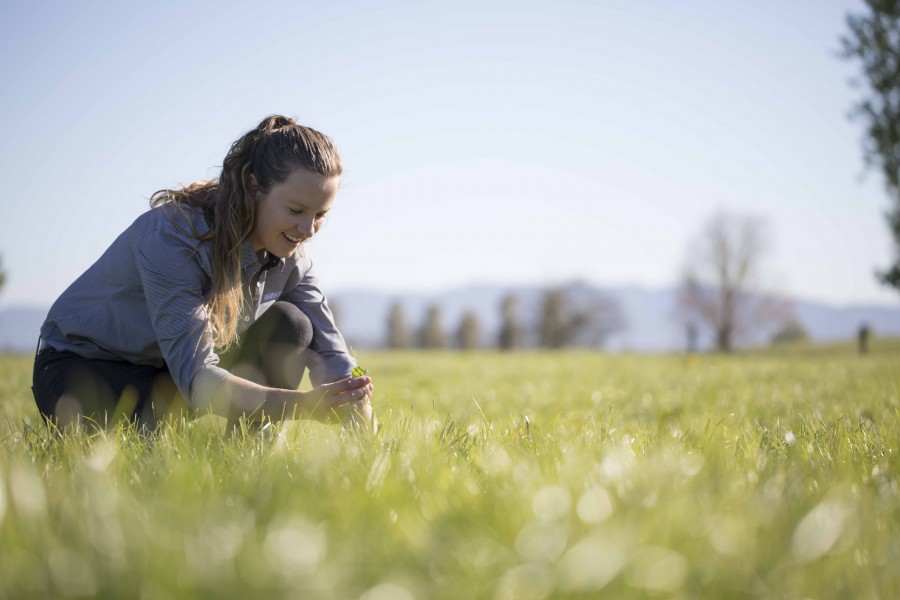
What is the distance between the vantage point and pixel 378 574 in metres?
1.39

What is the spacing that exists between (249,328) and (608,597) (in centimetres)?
288

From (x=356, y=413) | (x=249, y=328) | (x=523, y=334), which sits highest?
(x=249, y=328)

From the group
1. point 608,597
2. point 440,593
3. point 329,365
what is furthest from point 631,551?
point 329,365

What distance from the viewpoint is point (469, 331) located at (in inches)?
4136

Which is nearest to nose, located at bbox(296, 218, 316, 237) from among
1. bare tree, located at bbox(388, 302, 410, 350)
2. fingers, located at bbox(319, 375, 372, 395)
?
fingers, located at bbox(319, 375, 372, 395)

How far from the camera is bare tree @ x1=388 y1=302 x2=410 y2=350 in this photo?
10950cm

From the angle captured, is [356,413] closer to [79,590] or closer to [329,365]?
[329,365]

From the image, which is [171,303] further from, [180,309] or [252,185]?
[252,185]

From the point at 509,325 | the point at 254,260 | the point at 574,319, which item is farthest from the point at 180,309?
the point at 509,325

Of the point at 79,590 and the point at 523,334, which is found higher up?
the point at 79,590

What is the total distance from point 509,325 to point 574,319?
42.3 feet

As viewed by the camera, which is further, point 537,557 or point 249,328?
point 249,328

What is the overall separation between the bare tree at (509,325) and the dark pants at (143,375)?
9122 cm

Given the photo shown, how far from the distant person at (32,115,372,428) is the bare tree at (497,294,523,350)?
300 feet
